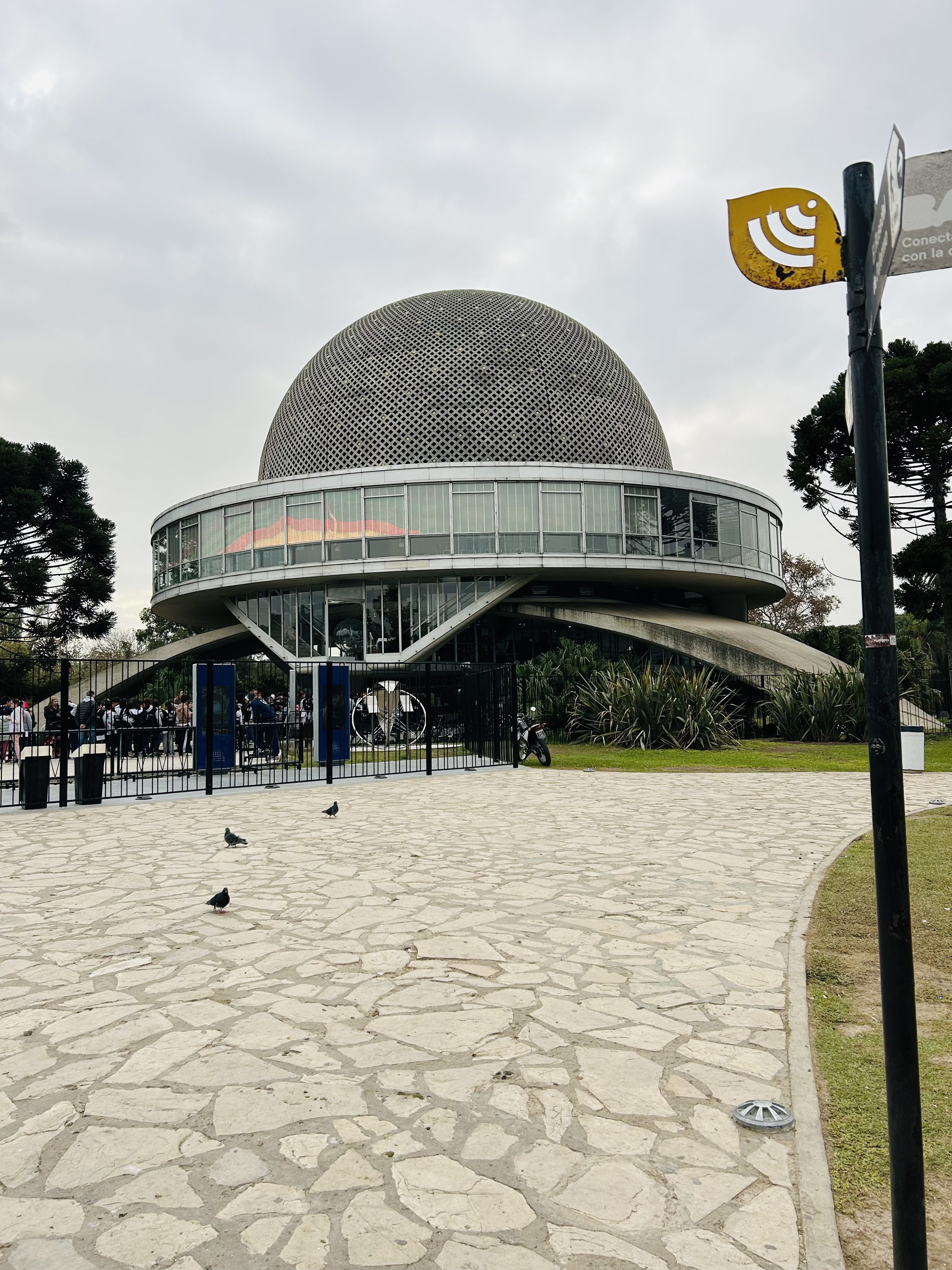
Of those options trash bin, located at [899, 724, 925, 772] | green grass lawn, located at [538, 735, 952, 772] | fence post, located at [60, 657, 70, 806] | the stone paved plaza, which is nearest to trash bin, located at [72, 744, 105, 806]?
fence post, located at [60, 657, 70, 806]

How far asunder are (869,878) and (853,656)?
71.5ft

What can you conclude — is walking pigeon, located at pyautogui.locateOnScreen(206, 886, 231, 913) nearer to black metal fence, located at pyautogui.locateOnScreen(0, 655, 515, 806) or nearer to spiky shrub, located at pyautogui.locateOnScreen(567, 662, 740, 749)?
black metal fence, located at pyautogui.locateOnScreen(0, 655, 515, 806)

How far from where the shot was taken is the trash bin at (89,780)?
33.6ft

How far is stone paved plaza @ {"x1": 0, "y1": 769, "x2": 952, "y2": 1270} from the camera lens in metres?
1.91

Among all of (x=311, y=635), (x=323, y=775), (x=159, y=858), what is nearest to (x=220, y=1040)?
(x=159, y=858)

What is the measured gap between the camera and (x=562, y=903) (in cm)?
481

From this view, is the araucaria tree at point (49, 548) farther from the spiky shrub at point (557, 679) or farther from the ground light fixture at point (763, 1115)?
the ground light fixture at point (763, 1115)

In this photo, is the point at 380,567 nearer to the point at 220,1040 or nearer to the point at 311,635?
the point at 311,635

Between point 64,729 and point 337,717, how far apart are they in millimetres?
5141

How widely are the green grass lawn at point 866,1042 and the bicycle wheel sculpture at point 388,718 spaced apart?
9537mm

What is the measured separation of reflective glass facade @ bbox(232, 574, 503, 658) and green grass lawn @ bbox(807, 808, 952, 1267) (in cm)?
1999

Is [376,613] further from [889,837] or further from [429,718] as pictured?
[889,837]

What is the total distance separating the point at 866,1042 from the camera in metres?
2.85

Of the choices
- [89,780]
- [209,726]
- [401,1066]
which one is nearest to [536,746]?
[209,726]
